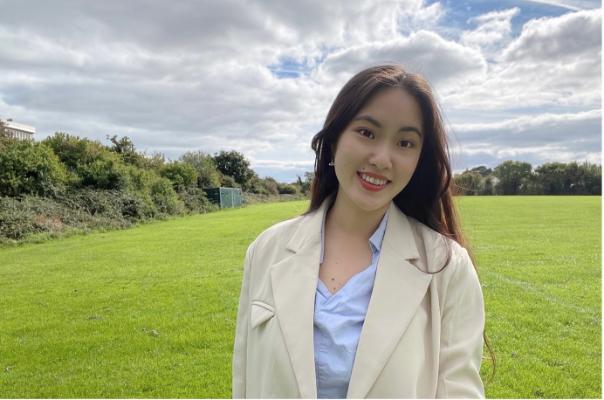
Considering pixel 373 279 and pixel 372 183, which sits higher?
pixel 372 183

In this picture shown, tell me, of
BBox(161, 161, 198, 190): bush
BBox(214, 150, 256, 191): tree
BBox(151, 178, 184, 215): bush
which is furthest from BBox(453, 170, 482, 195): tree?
BBox(214, 150, 256, 191): tree

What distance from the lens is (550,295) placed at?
335 inches

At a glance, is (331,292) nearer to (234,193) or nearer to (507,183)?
(234,193)

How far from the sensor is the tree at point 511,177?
189 feet

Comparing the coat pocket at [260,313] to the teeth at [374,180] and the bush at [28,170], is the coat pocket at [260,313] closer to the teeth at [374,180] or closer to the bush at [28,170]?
the teeth at [374,180]

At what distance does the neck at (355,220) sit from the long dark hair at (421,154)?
14 cm

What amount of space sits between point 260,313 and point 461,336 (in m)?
0.73

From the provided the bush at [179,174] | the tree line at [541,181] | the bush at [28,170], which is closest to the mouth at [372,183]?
the bush at [28,170]

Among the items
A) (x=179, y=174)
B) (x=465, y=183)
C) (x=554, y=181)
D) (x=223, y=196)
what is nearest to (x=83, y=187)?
(x=179, y=174)

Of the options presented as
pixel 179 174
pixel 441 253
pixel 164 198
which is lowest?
pixel 164 198

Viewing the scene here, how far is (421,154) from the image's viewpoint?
6.66ft

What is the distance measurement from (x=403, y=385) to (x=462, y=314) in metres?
0.32

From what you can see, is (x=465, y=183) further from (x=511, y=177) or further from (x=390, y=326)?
(x=511, y=177)

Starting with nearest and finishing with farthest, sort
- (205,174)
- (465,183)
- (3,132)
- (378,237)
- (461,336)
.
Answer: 1. (461,336)
2. (378,237)
3. (465,183)
4. (3,132)
5. (205,174)
